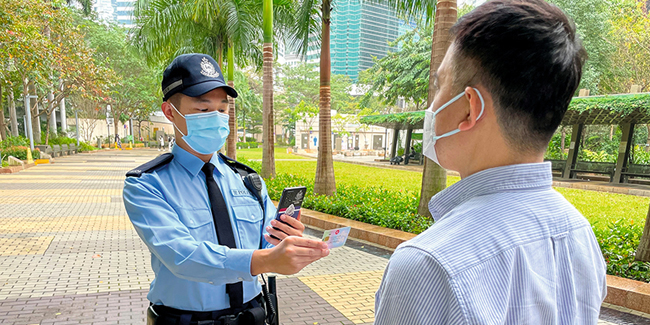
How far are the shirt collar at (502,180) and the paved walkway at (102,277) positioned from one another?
136 inches

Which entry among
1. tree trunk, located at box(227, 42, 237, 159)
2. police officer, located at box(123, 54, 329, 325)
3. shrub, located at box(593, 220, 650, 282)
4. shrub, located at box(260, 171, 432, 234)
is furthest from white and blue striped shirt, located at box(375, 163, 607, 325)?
tree trunk, located at box(227, 42, 237, 159)

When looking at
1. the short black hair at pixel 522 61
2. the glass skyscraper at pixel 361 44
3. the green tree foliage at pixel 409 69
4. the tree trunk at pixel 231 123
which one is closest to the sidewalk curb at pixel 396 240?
the short black hair at pixel 522 61

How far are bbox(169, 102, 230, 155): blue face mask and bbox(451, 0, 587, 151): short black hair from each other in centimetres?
150

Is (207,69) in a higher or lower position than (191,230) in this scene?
higher

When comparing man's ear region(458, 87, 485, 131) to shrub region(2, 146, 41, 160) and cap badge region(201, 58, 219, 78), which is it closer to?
cap badge region(201, 58, 219, 78)

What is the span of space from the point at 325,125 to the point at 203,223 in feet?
26.2

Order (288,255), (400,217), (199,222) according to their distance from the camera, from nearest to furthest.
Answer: (288,255) → (199,222) → (400,217)

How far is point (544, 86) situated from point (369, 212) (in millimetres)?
7106

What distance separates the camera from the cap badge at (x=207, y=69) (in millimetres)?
2002

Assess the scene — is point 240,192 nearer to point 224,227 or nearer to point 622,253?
point 224,227

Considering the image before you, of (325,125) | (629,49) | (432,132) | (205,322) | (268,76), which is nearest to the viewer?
(432,132)

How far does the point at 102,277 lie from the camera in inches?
209

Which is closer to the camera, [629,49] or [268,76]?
[268,76]

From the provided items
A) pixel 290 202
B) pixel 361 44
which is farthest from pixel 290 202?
pixel 361 44
